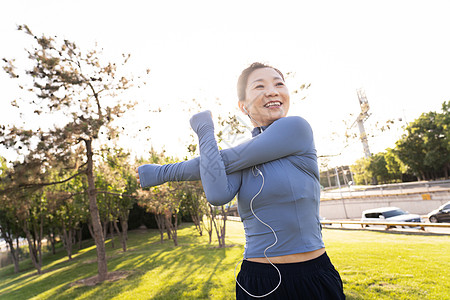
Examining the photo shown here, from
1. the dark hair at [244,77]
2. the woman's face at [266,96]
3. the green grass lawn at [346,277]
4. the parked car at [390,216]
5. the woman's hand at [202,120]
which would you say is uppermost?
the dark hair at [244,77]

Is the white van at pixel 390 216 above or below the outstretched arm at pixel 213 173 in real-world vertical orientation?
below

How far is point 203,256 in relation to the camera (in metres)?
11.4

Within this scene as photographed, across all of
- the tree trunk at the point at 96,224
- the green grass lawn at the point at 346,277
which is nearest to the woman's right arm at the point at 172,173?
the green grass lawn at the point at 346,277

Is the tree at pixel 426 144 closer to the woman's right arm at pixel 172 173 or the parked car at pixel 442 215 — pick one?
the parked car at pixel 442 215

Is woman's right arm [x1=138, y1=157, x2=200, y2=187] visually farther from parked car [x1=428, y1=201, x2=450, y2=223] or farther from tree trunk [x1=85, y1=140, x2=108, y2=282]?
parked car [x1=428, y1=201, x2=450, y2=223]

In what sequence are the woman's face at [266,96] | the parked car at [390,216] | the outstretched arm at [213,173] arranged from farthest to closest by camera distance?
1. the parked car at [390,216]
2. the woman's face at [266,96]
3. the outstretched arm at [213,173]

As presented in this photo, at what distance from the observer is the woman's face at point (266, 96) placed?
1.43m

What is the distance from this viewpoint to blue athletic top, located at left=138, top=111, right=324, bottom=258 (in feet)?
3.75

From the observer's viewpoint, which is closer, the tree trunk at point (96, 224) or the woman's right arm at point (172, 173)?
the woman's right arm at point (172, 173)

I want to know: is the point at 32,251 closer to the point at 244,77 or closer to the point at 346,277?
the point at 346,277

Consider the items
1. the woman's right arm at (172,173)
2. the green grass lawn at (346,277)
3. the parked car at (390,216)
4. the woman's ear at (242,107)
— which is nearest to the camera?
the woman's right arm at (172,173)

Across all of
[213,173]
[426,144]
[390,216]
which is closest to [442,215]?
[390,216]

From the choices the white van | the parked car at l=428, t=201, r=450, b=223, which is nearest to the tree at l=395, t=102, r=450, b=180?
the parked car at l=428, t=201, r=450, b=223

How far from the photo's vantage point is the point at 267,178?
1180mm
